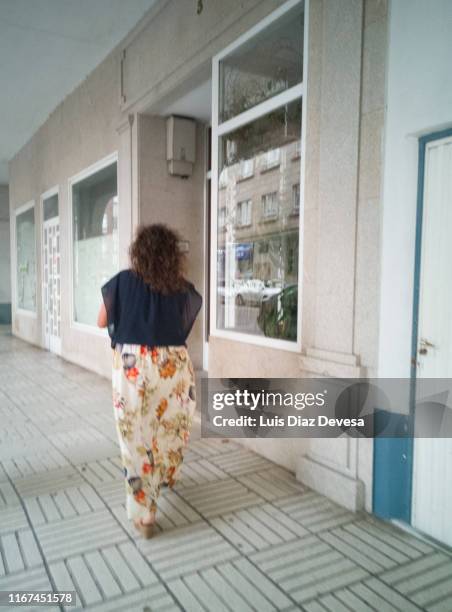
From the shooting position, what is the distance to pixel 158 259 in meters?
2.91

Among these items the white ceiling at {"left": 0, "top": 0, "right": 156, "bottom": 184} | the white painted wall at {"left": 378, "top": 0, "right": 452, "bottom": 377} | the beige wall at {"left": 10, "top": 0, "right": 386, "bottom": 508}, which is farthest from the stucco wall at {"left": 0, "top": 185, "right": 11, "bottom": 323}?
the white painted wall at {"left": 378, "top": 0, "right": 452, "bottom": 377}

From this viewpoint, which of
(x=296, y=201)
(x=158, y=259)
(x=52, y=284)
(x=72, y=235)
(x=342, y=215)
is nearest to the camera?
(x=158, y=259)

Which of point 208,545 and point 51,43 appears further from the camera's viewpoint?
point 51,43

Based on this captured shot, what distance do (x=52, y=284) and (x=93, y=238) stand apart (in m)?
2.62

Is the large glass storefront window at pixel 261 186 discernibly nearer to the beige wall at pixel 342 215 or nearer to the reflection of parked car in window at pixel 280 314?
the reflection of parked car in window at pixel 280 314

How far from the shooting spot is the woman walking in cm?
284

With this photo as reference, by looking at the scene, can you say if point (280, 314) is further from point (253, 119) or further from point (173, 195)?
point (173, 195)

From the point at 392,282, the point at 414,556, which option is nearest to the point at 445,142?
the point at 392,282

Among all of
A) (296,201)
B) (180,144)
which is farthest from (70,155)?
(296,201)

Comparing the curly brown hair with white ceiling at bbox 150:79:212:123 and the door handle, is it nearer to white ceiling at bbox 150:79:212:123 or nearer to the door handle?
the door handle

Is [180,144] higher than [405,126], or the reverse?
[180,144]

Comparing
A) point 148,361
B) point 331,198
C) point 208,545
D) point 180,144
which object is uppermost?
point 180,144

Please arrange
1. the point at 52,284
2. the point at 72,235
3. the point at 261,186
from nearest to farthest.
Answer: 1. the point at 261,186
2. the point at 72,235
3. the point at 52,284

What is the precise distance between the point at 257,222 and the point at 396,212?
164 centimetres
